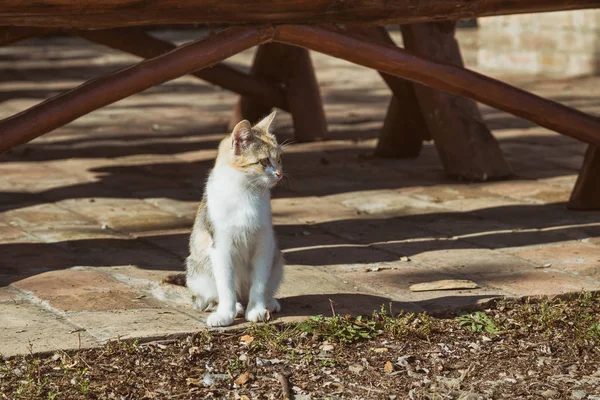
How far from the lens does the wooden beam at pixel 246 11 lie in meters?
4.69

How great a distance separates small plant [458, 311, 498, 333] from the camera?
164 inches

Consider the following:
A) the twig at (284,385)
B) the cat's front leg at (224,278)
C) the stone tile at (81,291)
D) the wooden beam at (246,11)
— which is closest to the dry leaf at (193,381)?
the twig at (284,385)

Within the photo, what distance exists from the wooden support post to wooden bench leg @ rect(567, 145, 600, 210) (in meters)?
1.54

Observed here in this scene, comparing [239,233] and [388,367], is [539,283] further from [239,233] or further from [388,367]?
[239,233]

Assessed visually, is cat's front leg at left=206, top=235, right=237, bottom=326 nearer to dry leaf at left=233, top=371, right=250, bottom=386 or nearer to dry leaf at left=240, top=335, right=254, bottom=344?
dry leaf at left=240, top=335, right=254, bottom=344

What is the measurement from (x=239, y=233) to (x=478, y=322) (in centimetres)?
104

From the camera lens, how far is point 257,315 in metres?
4.13

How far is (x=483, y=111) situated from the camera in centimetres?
967

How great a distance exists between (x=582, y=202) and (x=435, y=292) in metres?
1.93

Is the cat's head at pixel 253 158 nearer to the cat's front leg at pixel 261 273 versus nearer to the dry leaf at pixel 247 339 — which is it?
the cat's front leg at pixel 261 273

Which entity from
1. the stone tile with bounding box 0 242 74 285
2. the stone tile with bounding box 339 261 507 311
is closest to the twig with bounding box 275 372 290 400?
the stone tile with bounding box 339 261 507 311

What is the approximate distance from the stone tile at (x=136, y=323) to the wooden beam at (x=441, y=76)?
5.43ft

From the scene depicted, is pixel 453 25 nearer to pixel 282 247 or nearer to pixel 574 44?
pixel 282 247

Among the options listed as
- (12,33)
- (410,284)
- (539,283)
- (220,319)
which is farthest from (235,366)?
(12,33)
